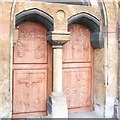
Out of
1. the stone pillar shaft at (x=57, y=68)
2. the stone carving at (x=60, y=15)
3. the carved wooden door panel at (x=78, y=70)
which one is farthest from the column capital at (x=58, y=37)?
the carved wooden door panel at (x=78, y=70)

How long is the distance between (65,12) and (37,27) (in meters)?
0.55

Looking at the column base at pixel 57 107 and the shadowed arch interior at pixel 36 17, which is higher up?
the shadowed arch interior at pixel 36 17

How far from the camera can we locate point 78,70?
4074 mm

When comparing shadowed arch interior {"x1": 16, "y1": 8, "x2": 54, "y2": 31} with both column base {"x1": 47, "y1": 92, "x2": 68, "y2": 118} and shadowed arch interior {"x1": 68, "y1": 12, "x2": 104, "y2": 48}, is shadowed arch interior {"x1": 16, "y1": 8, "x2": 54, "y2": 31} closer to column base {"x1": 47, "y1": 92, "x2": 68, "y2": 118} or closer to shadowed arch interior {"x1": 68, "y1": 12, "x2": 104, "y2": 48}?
shadowed arch interior {"x1": 68, "y1": 12, "x2": 104, "y2": 48}

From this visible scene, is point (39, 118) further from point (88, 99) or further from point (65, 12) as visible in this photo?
point (65, 12)

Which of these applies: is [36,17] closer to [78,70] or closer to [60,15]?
[60,15]

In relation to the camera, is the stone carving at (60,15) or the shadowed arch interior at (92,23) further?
the shadowed arch interior at (92,23)

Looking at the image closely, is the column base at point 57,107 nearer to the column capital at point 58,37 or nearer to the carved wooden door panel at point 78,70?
the carved wooden door panel at point 78,70

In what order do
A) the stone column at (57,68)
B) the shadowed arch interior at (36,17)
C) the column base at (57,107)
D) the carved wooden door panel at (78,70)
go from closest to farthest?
the shadowed arch interior at (36,17)
the column base at (57,107)
the stone column at (57,68)
the carved wooden door panel at (78,70)

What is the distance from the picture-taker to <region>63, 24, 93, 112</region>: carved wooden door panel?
4.01 metres

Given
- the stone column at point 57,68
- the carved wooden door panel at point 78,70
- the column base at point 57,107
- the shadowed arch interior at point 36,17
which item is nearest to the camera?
the shadowed arch interior at point 36,17

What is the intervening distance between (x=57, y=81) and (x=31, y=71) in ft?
1.56

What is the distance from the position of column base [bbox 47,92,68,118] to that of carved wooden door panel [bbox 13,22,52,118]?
255 millimetres

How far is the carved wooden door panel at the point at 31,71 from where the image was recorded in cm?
371
